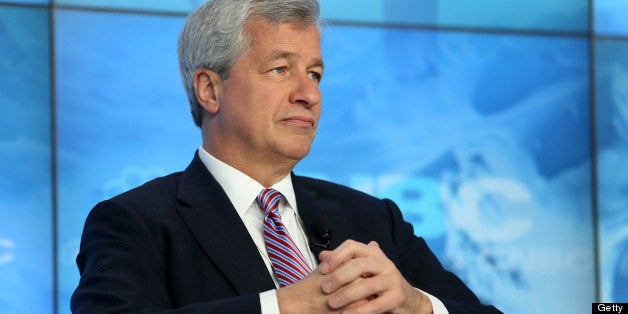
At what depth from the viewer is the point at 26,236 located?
404cm

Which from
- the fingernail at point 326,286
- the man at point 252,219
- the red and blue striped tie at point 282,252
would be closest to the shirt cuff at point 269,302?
the man at point 252,219

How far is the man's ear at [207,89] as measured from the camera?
2.71 metres

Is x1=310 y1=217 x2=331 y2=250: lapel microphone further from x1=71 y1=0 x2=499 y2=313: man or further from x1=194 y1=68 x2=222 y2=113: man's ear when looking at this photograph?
x1=194 y1=68 x2=222 y2=113: man's ear

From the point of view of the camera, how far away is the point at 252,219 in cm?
260

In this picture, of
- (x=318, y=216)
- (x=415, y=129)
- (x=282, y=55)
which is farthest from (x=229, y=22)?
(x=415, y=129)

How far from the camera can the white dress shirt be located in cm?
258

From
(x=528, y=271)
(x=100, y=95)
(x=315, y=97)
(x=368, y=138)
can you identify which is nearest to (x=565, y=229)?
(x=528, y=271)

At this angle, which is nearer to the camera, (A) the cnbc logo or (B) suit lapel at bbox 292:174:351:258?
(B) suit lapel at bbox 292:174:351:258

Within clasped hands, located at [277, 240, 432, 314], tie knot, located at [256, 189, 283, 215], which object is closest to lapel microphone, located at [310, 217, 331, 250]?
tie knot, located at [256, 189, 283, 215]

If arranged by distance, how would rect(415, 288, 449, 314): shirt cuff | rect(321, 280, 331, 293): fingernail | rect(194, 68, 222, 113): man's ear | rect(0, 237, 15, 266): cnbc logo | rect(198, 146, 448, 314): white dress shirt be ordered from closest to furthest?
1. rect(321, 280, 331, 293): fingernail
2. rect(415, 288, 449, 314): shirt cuff
3. rect(198, 146, 448, 314): white dress shirt
4. rect(194, 68, 222, 113): man's ear
5. rect(0, 237, 15, 266): cnbc logo

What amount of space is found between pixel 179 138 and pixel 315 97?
1.76 m

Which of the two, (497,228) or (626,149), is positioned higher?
(626,149)

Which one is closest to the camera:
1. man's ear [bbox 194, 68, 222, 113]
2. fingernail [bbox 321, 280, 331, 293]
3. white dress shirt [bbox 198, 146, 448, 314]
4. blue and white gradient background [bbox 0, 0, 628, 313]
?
fingernail [bbox 321, 280, 331, 293]

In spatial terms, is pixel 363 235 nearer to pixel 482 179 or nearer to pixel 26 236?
pixel 26 236
